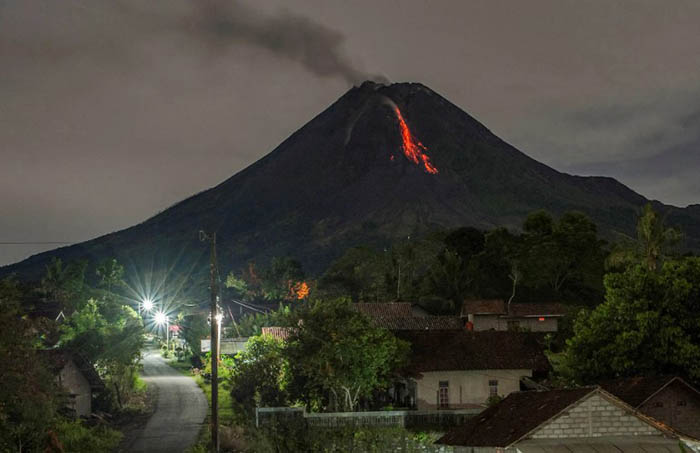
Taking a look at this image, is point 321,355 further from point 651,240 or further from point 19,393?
point 651,240

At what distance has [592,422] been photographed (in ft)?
84.9

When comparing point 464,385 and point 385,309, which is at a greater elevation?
point 385,309

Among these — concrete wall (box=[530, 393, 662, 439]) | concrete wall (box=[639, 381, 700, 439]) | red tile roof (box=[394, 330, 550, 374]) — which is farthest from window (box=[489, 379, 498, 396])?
concrete wall (box=[530, 393, 662, 439])

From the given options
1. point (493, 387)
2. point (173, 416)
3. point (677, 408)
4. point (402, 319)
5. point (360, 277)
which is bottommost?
point (173, 416)

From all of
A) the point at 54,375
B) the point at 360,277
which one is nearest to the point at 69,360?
the point at 54,375

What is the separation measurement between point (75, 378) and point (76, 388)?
1.88 ft

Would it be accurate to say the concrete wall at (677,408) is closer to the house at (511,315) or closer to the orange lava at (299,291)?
the house at (511,315)

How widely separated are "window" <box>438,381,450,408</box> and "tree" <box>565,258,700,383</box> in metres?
8.58

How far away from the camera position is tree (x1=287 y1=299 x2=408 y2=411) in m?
43.1

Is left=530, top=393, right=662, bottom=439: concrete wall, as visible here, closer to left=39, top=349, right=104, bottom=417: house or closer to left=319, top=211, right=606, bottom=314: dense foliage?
left=39, top=349, right=104, bottom=417: house

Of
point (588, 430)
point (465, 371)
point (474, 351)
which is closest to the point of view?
point (588, 430)

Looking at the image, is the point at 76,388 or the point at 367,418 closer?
the point at 367,418

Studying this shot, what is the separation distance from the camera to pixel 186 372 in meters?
76.2

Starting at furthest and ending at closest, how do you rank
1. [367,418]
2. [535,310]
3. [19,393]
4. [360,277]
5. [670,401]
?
1. [360,277]
2. [535,310]
3. [367,418]
4. [19,393]
5. [670,401]
